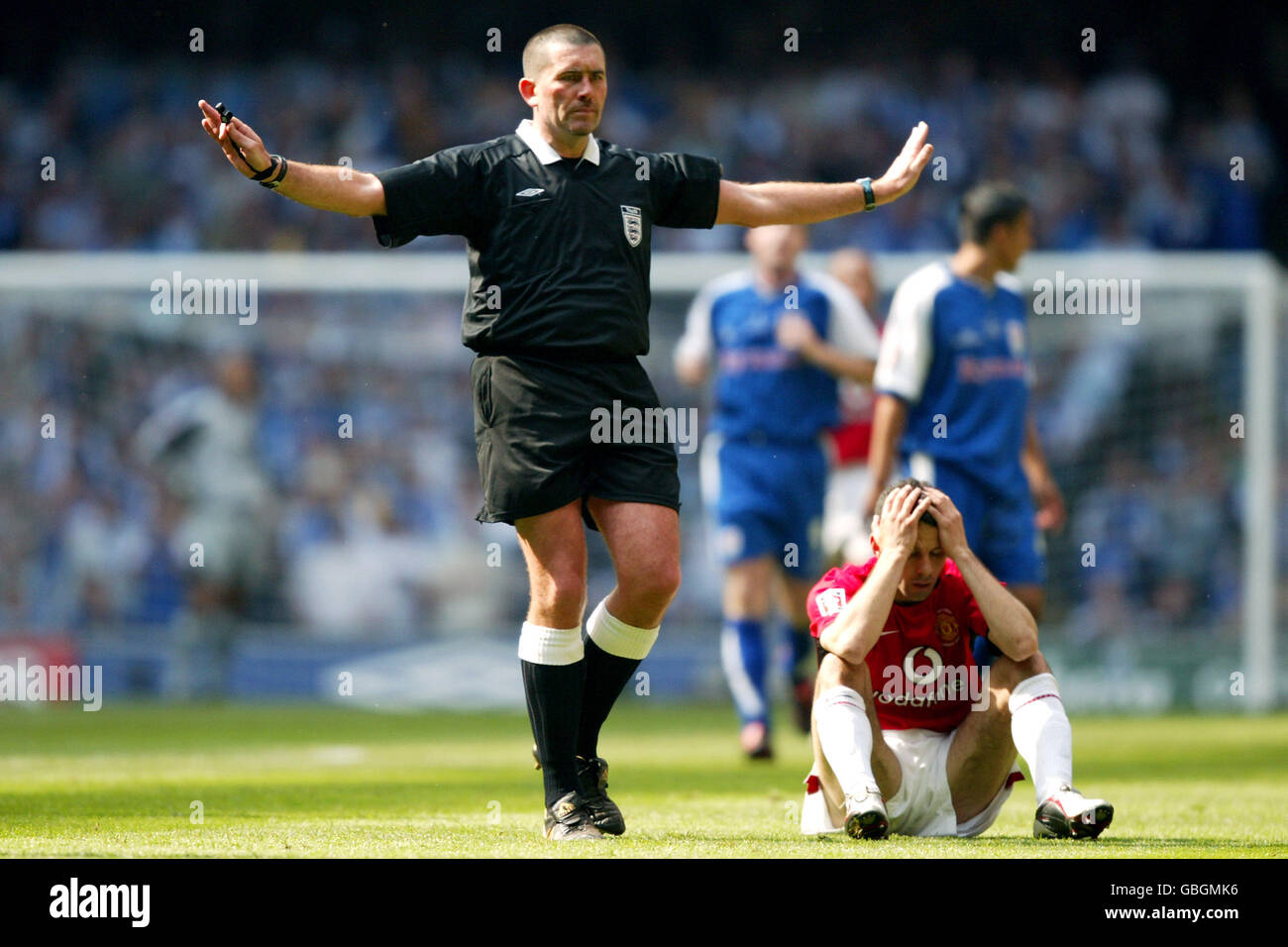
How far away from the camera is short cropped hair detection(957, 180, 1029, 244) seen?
24.9 ft

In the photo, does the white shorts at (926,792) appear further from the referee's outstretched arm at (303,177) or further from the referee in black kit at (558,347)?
the referee's outstretched arm at (303,177)

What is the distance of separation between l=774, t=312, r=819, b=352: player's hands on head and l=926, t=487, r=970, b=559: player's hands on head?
4315mm

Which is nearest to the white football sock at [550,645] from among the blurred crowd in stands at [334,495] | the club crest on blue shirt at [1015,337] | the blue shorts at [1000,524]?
the blue shorts at [1000,524]

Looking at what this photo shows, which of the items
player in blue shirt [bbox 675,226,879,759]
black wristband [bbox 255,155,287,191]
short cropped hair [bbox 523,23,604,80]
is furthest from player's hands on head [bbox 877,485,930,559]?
player in blue shirt [bbox 675,226,879,759]

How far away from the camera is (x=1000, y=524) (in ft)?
24.7

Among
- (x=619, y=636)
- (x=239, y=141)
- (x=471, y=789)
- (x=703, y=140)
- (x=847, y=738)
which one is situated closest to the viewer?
(x=239, y=141)

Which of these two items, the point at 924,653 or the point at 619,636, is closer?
the point at 924,653

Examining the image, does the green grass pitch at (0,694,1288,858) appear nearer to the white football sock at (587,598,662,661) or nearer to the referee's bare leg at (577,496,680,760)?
the referee's bare leg at (577,496,680,760)

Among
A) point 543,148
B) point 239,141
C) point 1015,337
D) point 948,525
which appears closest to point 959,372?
point 1015,337

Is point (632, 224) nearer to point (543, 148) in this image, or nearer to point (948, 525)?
point (543, 148)

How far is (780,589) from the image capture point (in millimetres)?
9930

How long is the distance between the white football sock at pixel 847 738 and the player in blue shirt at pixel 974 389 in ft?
8.55

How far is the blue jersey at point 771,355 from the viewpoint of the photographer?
968cm

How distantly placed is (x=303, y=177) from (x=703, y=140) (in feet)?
42.3
